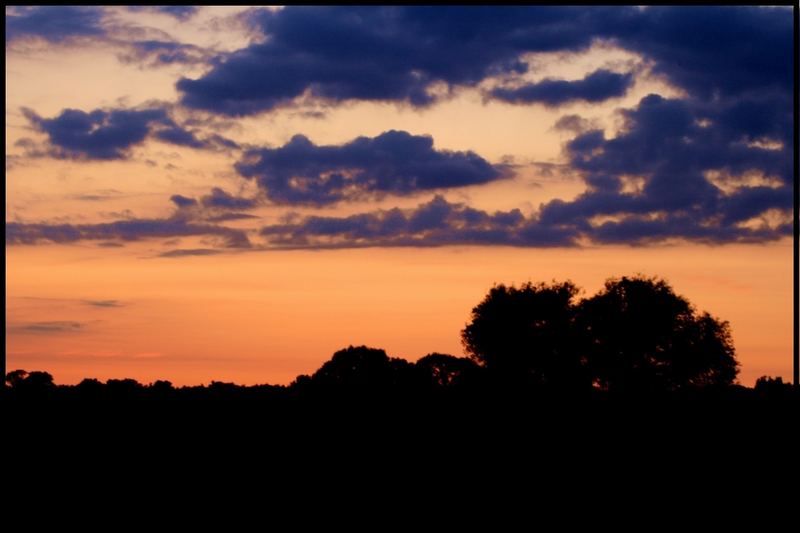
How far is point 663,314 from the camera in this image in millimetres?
89312

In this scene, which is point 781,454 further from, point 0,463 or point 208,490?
point 0,463

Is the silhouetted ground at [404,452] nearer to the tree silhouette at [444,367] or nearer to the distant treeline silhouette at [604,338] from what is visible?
the tree silhouette at [444,367]

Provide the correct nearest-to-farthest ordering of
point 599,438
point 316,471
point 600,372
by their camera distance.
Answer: point 316,471 < point 599,438 < point 600,372

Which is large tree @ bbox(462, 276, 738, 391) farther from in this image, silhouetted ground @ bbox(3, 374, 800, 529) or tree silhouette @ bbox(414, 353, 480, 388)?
silhouetted ground @ bbox(3, 374, 800, 529)

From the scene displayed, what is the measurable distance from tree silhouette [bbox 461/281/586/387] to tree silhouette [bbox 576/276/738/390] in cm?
155

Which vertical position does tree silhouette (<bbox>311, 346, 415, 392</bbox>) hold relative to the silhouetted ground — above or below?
above

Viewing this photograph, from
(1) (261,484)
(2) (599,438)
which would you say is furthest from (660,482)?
(1) (261,484)

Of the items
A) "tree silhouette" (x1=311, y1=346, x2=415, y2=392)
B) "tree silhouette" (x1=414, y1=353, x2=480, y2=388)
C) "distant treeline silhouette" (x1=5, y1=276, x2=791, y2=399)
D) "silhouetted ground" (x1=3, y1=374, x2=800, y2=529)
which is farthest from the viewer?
"distant treeline silhouette" (x1=5, y1=276, x2=791, y2=399)

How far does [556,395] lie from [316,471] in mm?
10625

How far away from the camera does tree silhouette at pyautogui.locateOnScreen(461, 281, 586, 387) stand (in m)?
88.2

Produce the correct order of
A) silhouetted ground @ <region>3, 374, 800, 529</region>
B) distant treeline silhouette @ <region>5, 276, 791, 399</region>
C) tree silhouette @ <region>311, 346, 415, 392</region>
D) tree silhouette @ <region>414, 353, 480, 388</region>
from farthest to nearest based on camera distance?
distant treeline silhouette @ <region>5, 276, 791, 399</region>, tree silhouette @ <region>414, 353, 480, 388</region>, tree silhouette @ <region>311, 346, 415, 392</region>, silhouetted ground @ <region>3, 374, 800, 529</region>

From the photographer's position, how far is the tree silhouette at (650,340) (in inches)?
3462

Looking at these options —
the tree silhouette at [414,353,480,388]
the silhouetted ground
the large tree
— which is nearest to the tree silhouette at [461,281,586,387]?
the large tree

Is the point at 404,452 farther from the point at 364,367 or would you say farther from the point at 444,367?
the point at 444,367
